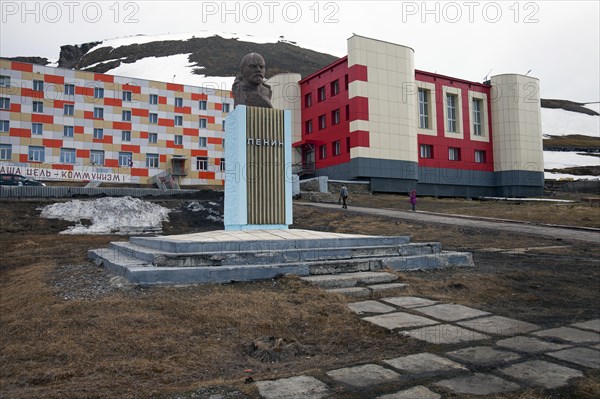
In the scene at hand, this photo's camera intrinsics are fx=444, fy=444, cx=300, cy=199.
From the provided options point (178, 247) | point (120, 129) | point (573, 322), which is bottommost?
point (573, 322)

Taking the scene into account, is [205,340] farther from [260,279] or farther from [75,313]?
[260,279]

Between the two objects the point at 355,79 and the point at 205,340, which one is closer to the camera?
the point at 205,340

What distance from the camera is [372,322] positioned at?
15.8 ft

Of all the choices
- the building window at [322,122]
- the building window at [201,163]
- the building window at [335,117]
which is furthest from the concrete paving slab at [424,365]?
the building window at [201,163]

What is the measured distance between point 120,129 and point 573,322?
138ft

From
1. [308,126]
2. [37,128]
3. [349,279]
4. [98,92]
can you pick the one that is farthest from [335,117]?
[349,279]

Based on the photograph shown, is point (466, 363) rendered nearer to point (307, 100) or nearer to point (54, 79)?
point (307, 100)

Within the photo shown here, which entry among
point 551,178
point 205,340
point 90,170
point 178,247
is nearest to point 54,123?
point 90,170

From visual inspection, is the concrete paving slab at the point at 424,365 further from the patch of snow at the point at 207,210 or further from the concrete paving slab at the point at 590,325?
the patch of snow at the point at 207,210

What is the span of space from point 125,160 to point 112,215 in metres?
24.9

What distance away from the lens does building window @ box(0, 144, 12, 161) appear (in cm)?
3644

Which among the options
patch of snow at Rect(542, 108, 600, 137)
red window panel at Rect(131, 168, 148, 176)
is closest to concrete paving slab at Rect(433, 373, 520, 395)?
red window panel at Rect(131, 168, 148, 176)

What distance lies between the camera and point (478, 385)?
10.3ft

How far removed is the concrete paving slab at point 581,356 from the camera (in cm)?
361
